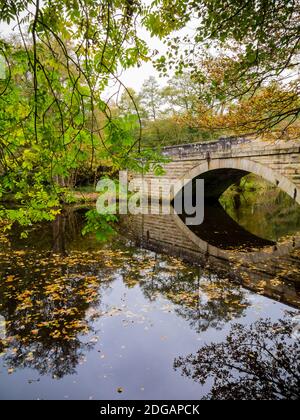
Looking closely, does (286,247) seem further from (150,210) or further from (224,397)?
(150,210)

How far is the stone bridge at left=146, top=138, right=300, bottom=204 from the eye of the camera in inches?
499

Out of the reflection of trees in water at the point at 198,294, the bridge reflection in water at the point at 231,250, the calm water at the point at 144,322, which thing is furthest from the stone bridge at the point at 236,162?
Answer: the reflection of trees in water at the point at 198,294

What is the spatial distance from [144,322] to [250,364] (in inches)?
83.6

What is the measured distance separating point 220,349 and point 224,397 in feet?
3.43

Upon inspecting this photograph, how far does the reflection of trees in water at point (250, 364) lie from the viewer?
4332 mm

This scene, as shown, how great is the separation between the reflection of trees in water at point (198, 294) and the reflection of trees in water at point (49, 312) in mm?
1512

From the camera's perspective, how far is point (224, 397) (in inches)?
167

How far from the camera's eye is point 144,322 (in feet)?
20.3

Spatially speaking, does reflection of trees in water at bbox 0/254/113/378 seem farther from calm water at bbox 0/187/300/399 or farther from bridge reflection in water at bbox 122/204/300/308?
bridge reflection in water at bbox 122/204/300/308

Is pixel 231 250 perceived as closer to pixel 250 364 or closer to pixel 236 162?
pixel 236 162

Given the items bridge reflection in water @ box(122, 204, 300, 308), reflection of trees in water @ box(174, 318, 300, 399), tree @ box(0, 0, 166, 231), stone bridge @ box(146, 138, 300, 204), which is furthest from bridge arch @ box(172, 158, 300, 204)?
tree @ box(0, 0, 166, 231)

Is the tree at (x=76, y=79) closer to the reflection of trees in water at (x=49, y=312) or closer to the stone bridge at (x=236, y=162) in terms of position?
the reflection of trees in water at (x=49, y=312)

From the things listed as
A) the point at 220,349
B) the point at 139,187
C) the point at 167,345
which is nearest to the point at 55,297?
the point at 167,345

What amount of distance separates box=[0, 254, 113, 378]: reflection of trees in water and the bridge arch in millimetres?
8406
